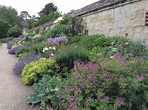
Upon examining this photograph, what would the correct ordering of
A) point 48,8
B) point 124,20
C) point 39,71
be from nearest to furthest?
point 39,71 < point 124,20 < point 48,8

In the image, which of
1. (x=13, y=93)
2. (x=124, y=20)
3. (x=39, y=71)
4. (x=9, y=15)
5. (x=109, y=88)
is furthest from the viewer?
(x=9, y=15)

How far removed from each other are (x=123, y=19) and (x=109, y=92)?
4071 millimetres

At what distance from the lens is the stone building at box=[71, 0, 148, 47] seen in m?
4.73

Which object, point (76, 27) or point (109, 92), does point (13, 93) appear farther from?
point (76, 27)

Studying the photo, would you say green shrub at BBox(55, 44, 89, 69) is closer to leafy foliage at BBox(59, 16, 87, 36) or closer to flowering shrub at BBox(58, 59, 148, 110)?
flowering shrub at BBox(58, 59, 148, 110)

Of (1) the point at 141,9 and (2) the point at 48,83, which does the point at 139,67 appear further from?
(1) the point at 141,9

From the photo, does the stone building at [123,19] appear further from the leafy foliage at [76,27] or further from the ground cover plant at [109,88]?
the ground cover plant at [109,88]

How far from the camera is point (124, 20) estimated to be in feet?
18.1

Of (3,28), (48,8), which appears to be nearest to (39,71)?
(3,28)

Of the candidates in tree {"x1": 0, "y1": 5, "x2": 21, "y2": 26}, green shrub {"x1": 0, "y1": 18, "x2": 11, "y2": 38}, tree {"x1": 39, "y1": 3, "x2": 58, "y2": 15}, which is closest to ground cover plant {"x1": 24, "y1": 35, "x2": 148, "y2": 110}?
green shrub {"x1": 0, "y1": 18, "x2": 11, "y2": 38}

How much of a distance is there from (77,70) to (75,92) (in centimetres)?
50

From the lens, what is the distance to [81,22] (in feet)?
29.0

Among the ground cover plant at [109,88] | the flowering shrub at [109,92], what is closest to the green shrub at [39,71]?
the ground cover plant at [109,88]

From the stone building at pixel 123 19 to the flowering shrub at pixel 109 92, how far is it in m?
2.91
